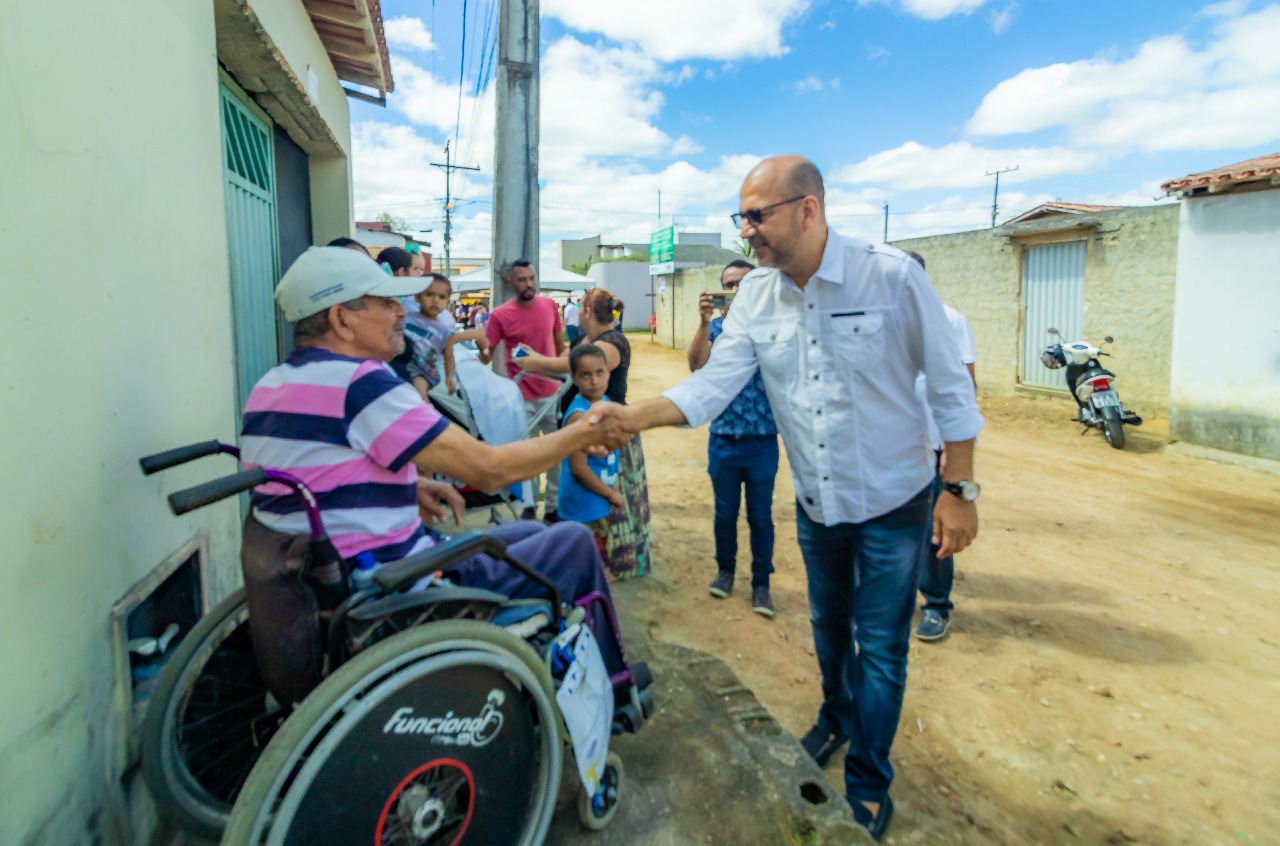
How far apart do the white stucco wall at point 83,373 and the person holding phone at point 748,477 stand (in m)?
2.59

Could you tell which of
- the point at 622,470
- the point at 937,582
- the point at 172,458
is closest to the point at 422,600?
the point at 172,458

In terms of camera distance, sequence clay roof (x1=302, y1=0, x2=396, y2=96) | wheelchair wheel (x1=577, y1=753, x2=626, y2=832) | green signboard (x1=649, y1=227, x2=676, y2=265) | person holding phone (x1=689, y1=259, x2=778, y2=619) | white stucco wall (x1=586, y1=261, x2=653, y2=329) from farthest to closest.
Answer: white stucco wall (x1=586, y1=261, x2=653, y2=329) < green signboard (x1=649, y1=227, x2=676, y2=265) < clay roof (x1=302, y1=0, x2=396, y2=96) < person holding phone (x1=689, y1=259, x2=778, y2=619) < wheelchair wheel (x1=577, y1=753, x2=626, y2=832)

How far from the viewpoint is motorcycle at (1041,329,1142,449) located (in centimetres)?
853

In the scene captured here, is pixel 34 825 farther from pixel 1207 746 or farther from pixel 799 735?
pixel 1207 746

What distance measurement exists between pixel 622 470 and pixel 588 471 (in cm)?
39

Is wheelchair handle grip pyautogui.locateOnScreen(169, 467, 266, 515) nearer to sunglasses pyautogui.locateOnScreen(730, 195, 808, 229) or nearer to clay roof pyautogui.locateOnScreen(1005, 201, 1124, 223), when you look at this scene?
sunglasses pyautogui.locateOnScreen(730, 195, 808, 229)

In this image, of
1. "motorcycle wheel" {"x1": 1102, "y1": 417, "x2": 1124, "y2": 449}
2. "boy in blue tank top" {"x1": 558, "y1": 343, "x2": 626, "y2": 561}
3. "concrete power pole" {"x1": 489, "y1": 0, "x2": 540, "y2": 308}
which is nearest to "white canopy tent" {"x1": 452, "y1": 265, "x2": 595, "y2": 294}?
"concrete power pole" {"x1": 489, "y1": 0, "x2": 540, "y2": 308}

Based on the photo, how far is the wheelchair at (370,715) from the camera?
4.96ft

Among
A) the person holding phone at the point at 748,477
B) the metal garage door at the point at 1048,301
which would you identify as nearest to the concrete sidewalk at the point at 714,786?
the person holding phone at the point at 748,477

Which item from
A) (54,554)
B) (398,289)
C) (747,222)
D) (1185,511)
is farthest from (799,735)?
(1185,511)

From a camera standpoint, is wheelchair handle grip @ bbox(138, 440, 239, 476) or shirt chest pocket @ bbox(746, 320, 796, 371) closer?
wheelchair handle grip @ bbox(138, 440, 239, 476)

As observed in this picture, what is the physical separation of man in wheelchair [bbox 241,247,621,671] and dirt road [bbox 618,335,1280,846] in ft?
6.26

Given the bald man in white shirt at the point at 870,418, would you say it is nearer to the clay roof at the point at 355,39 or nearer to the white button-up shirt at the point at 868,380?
the white button-up shirt at the point at 868,380

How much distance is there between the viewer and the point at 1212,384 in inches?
314
